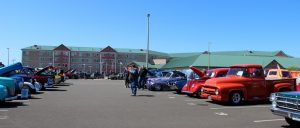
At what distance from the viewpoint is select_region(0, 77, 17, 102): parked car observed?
605 inches

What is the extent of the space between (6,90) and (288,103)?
10.1 meters

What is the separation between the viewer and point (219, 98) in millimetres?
17812

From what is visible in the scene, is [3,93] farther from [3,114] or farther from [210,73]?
[210,73]

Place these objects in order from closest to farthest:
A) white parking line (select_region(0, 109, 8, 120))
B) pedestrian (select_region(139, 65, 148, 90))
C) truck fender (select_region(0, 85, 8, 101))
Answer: white parking line (select_region(0, 109, 8, 120))
truck fender (select_region(0, 85, 8, 101))
pedestrian (select_region(139, 65, 148, 90))

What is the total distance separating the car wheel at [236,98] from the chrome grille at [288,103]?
6.52 meters

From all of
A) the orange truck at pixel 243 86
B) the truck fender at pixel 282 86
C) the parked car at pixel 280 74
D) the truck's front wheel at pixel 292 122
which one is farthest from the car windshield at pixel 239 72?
the parked car at pixel 280 74

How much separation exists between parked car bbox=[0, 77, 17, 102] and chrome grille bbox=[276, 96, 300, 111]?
9.63 m

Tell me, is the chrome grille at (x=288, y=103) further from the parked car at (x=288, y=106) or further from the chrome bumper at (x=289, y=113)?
the chrome bumper at (x=289, y=113)

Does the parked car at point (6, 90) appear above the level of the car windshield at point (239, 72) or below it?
below

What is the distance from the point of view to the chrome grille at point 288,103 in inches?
421

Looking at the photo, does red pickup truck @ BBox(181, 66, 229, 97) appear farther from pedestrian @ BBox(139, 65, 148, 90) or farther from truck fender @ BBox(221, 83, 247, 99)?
pedestrian @ BBox(139, 65, 148, 90)

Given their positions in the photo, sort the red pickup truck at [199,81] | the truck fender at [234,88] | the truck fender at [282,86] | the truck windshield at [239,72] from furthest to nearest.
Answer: the red pickup truck at [199,81]
the truck fender at [282,86]
the truck windshield at [239,72]
the truck fender at [234,88]

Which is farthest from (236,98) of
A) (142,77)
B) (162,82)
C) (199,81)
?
(142,77)

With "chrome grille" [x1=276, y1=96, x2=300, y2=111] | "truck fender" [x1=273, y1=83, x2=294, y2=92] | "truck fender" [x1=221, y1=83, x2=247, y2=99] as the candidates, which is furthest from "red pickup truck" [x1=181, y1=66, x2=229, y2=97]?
"chrome grille" [x1=276, y1=96, x2=300, y2=111]
